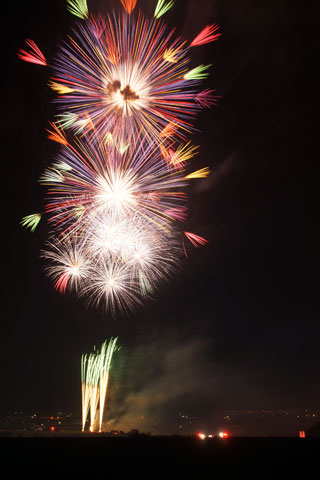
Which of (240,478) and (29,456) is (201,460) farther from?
(29,456)

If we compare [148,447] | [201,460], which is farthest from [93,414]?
[201,460]

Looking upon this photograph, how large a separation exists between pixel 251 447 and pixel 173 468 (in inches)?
171

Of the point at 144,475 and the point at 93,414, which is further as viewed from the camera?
the point at 93,414

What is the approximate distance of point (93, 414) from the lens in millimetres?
29297

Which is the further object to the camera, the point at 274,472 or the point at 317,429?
the point at 317,429

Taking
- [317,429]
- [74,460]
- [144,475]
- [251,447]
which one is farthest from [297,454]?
[317,429]

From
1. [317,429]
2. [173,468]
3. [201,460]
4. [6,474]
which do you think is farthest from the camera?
[317,429]

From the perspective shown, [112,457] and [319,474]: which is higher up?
[112,457]

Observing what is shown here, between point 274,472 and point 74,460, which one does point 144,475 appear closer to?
point 74,460

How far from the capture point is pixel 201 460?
12.4 metres

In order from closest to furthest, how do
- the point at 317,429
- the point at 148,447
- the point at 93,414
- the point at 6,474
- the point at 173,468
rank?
the point at 6,474, the point at 173,468, the point at 148,447, the point at 93,414, the point at 317,429

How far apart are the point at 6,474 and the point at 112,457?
3.43m

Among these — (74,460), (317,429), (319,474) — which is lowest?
(319,474)

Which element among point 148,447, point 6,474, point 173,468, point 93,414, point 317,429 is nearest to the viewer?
point 6,474
